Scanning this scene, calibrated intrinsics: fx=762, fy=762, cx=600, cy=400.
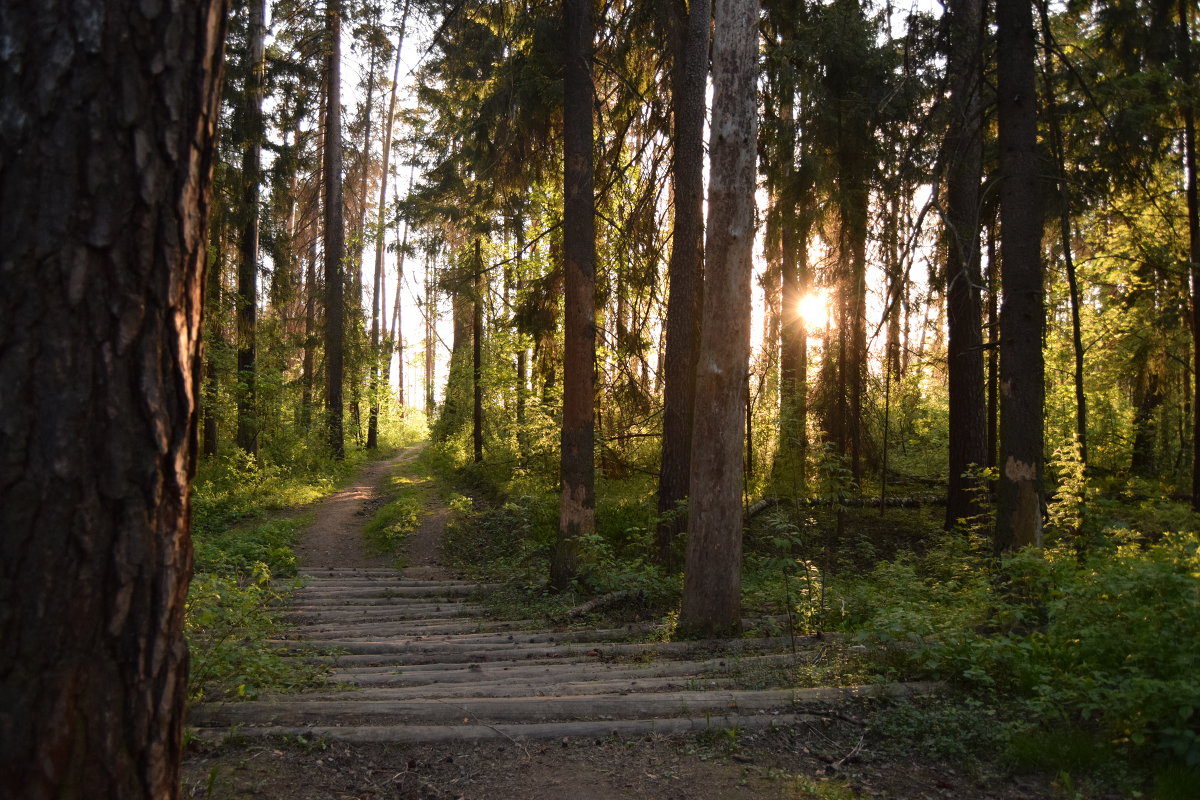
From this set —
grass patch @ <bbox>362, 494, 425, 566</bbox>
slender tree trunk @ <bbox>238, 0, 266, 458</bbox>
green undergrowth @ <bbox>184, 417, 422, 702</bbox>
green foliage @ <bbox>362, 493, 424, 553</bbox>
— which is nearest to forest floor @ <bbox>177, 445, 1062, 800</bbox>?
green undergrowth @ <bbox>184, 417, 422, 702</bbox>

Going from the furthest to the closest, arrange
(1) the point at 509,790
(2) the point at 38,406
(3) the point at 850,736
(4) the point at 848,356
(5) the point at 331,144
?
1. (5) the point at 331,144
2. (4) the point at 848,356
3. (3) the point at 850,736
4. (1) the point at 509,790
5. (2) the point at 38,406

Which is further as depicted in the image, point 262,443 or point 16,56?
point 262,443

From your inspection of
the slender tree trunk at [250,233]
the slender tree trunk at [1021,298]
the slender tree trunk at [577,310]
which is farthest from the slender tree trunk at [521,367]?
the slender tree trunk at [1021,298]

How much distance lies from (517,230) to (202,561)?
891 centimetres

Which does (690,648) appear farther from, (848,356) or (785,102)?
(848,356)

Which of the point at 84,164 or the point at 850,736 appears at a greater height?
the point at 84,164

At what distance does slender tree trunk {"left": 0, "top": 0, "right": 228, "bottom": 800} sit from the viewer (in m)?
2.12

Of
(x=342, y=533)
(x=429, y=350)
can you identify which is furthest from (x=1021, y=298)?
(x=429, y=350)

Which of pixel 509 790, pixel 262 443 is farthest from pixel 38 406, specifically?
pixel 262 443

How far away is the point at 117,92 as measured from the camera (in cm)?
224

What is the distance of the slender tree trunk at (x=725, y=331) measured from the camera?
7.12 metres

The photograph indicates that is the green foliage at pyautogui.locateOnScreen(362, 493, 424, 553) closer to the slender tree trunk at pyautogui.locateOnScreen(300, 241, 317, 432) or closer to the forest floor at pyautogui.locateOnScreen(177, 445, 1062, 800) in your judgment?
the slender tree trunk at pyautogui.locateOnScreen(300, 241, 317, 432)

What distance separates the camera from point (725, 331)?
23.5 ft

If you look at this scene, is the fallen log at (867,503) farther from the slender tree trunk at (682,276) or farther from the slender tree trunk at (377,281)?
the slender tree trunk at (377,281)
